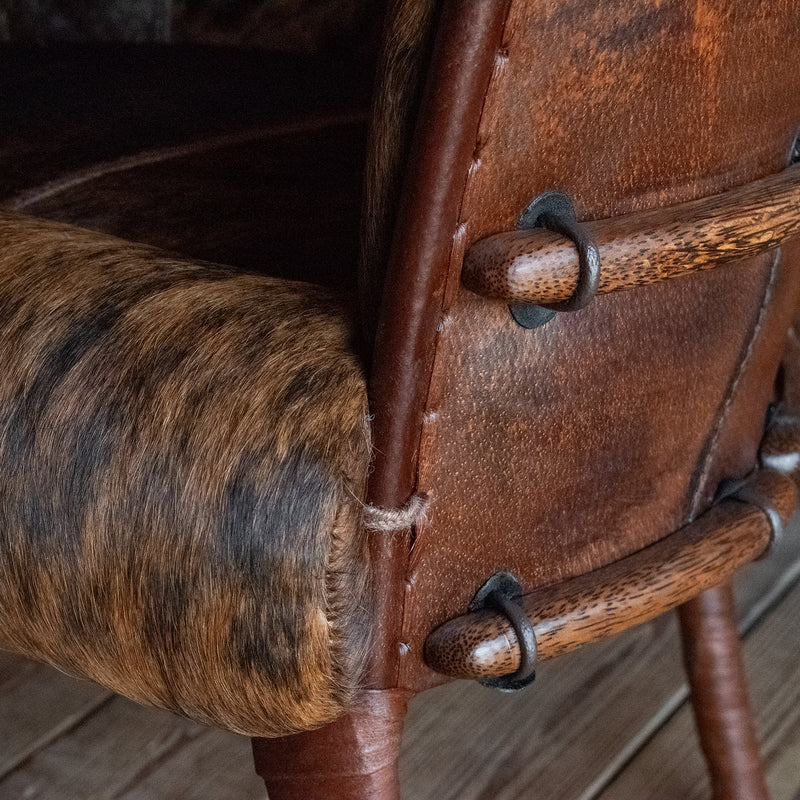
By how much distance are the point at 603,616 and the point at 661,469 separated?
94 mm

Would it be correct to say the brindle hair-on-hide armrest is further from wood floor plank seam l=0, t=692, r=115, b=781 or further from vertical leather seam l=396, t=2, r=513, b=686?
wood floor plank seam l=0, t=692, r=115, b=781

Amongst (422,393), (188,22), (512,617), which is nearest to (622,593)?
(512,617)

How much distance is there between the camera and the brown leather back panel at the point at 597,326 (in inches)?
17.6

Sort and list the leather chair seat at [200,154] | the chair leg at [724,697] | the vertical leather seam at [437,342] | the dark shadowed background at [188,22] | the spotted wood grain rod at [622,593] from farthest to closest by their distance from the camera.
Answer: the dark shadowed background at [188,22] → the chair leg at [724,697] → the leather chair seat at [200,154] → the spotted wood grain rod at [622,593] → the vertical leather seam at [437,342]

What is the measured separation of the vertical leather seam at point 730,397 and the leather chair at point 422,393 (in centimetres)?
2

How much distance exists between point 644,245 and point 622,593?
0.21 metres

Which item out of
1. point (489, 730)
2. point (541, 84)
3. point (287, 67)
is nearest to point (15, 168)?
point (287, 67)

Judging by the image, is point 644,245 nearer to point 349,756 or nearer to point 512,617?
point 512,617

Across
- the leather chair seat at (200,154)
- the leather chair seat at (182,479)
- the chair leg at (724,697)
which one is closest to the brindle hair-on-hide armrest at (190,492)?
the leather chair seat at (182,479)

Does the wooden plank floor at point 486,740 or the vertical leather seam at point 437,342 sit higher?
the vertical leather seam at point 437,342

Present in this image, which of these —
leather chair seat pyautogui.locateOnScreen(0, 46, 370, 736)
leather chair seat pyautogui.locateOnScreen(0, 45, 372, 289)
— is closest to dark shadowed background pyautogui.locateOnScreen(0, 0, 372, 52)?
leather chair seat pyautogui.locateOnScreen(0, 45, 372, 289)

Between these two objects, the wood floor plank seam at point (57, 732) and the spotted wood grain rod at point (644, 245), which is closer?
the spotted wood grain rod at point (644, 245)

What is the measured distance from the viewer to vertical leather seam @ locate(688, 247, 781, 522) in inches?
24.7

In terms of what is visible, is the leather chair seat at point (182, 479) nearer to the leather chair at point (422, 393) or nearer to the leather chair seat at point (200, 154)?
the leather chair at point (422, 393)
